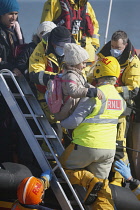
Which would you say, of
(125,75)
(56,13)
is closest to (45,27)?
(56,13)

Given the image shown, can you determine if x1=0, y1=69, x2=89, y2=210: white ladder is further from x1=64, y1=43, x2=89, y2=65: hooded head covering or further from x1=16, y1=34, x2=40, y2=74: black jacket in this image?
x1=64, y1=43, x2=89, y2=65: hooded head covering

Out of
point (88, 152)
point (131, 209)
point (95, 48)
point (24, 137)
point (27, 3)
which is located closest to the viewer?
point (88, 152)

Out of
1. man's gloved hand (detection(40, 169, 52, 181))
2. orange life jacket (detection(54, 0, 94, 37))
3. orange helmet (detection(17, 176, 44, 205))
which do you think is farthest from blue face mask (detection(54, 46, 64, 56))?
orange helmet (detection(17, 176, 44, 205))

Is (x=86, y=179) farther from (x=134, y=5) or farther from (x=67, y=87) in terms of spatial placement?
(x=134, y=5)

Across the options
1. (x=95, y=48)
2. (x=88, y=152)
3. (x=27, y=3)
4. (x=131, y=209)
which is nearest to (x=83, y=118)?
(x=88, y=152)

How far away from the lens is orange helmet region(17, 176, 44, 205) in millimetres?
4750

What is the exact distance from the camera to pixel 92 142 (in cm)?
494

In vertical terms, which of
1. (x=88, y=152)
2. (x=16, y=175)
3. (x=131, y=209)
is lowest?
(x=131, y=209)

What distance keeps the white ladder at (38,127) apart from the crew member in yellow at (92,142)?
0.13 meters

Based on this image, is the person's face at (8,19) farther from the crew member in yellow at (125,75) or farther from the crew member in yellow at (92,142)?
the crew member in yellow at (92,142)

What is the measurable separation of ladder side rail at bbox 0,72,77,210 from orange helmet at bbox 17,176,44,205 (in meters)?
0.32

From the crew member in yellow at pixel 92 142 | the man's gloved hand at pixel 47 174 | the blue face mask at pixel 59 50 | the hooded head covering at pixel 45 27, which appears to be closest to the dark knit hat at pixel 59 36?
the blue face mask at pixel 59 50

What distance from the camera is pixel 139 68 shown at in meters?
6.20

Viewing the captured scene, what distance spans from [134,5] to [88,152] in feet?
27.0
